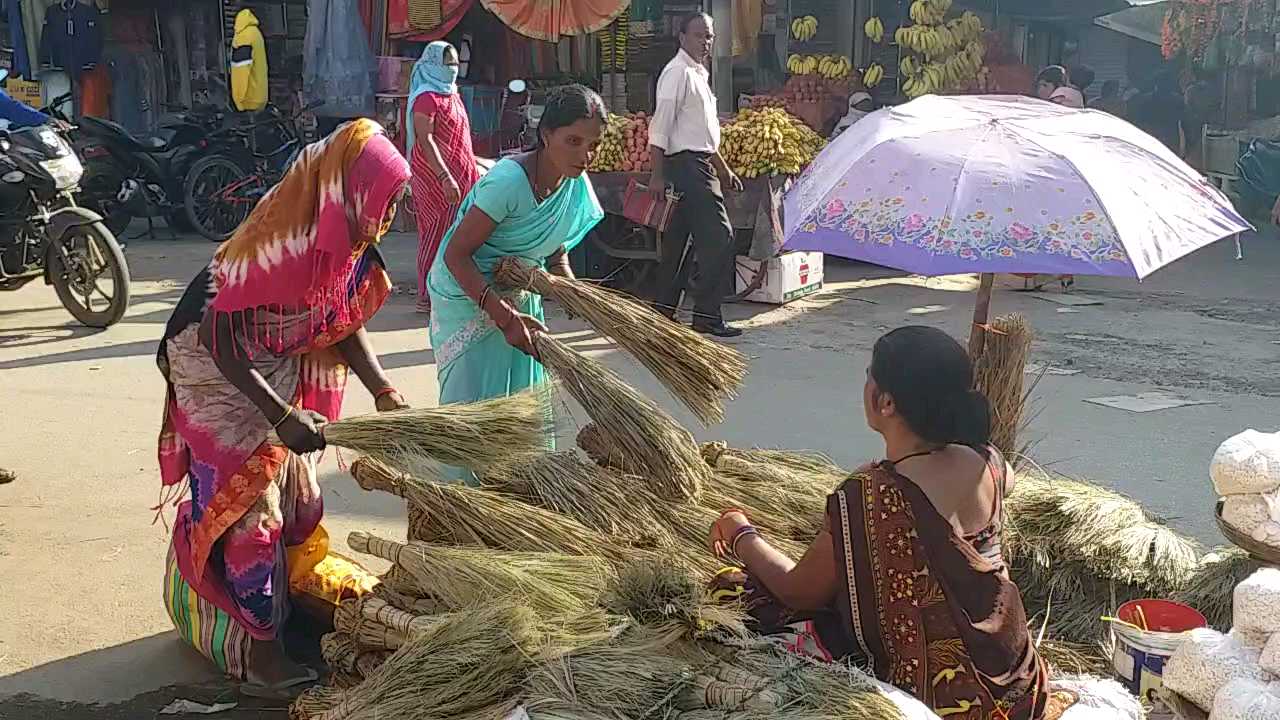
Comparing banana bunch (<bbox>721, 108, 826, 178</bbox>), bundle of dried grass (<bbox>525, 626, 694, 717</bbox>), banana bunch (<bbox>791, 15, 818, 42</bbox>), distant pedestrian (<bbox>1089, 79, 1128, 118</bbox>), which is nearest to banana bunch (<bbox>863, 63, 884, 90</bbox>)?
banana bunch (<bbox>791, 15, 818, 42</bbox>)

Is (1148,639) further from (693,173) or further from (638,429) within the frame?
(693,173)

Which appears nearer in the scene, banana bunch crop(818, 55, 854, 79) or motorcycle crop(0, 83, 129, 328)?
motorcycle crop(0, 83, 129, 328)

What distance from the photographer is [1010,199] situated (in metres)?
2.53

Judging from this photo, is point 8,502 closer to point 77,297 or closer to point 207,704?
point 207,704

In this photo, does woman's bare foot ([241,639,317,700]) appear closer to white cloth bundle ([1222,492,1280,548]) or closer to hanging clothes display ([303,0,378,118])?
white cloth bundle ([1222,492,1280,548])

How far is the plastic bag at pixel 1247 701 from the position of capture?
2158 mm

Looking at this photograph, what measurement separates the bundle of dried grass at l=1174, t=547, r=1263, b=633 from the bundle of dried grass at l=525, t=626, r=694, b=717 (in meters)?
→ 1.38

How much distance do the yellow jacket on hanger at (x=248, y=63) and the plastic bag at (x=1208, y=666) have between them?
10.0 m

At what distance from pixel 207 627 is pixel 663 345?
1306 mm

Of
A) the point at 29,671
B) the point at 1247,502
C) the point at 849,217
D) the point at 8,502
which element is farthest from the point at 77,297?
the point at 1247,502

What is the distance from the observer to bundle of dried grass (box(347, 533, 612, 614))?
7.73 feet

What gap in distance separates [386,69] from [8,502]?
7.15m

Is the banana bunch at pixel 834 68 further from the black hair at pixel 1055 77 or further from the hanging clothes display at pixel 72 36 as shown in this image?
the hanging clothes display at pixel 72 36

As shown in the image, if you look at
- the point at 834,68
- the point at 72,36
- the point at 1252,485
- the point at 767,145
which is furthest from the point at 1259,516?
the point at 72,36
